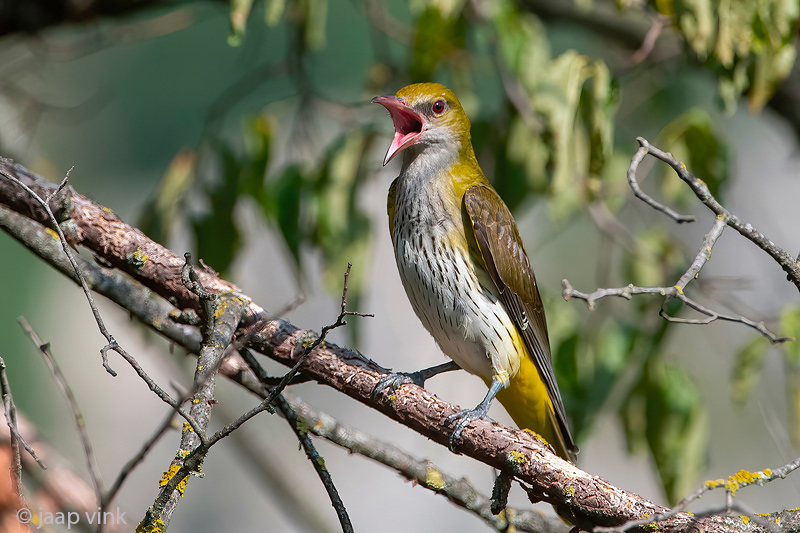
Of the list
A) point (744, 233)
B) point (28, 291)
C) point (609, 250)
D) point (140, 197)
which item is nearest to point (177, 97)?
point (140, 197)

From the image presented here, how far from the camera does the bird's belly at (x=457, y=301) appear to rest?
10.7 ft

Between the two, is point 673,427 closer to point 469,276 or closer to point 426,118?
point 469,276

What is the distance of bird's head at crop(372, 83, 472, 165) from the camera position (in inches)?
140

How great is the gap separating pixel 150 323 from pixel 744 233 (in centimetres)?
184

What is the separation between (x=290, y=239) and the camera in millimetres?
3402

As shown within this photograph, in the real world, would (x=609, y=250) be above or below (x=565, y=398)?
above

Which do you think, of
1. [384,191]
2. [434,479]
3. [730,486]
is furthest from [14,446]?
[384,191]

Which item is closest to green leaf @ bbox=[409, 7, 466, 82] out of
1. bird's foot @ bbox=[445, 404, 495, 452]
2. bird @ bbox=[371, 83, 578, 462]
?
bird @ bbox=[371, 83, 578, 462]

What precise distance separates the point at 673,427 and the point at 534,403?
0.60m

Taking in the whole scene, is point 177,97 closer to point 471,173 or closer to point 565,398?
point 471,173

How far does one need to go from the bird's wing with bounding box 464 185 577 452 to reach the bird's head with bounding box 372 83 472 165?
307 mm

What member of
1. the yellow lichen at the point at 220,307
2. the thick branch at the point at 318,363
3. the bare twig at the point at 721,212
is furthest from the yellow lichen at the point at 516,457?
the yellow lichen at the point at 220,307

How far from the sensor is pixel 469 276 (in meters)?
3.30

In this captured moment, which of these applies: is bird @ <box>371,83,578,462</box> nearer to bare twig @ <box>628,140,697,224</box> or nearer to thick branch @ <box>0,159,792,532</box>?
thick branch @ <box>0,159,792,532</box>
